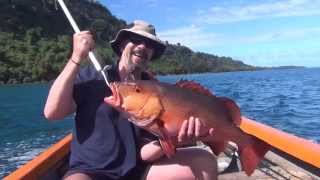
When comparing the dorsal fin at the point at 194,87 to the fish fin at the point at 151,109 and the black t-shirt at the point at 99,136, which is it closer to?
the fish fin at the point at 151,109

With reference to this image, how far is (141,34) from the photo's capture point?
425 centimetres

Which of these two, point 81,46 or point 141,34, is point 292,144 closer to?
point 141,34

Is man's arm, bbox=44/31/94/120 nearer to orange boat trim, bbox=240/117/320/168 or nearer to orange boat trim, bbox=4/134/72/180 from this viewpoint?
orange boat trim, bbox=4/134/72/180

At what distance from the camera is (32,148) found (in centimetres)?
1855

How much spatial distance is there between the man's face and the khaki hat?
43mm

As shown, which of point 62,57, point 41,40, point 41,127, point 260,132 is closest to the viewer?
point 260,132

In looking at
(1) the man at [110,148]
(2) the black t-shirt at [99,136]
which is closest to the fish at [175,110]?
(1) the man at [110,148]

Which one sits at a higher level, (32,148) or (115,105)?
(115,105)

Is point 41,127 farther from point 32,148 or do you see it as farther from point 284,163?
point 284,163

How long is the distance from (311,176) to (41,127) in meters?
22.2

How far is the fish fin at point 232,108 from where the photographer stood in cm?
380

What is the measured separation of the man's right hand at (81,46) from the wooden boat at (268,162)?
1.03m

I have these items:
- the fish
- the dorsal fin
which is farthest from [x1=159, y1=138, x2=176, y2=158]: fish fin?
the dorsal fin

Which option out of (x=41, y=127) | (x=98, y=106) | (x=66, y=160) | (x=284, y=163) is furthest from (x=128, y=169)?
(x=41, y=127)
